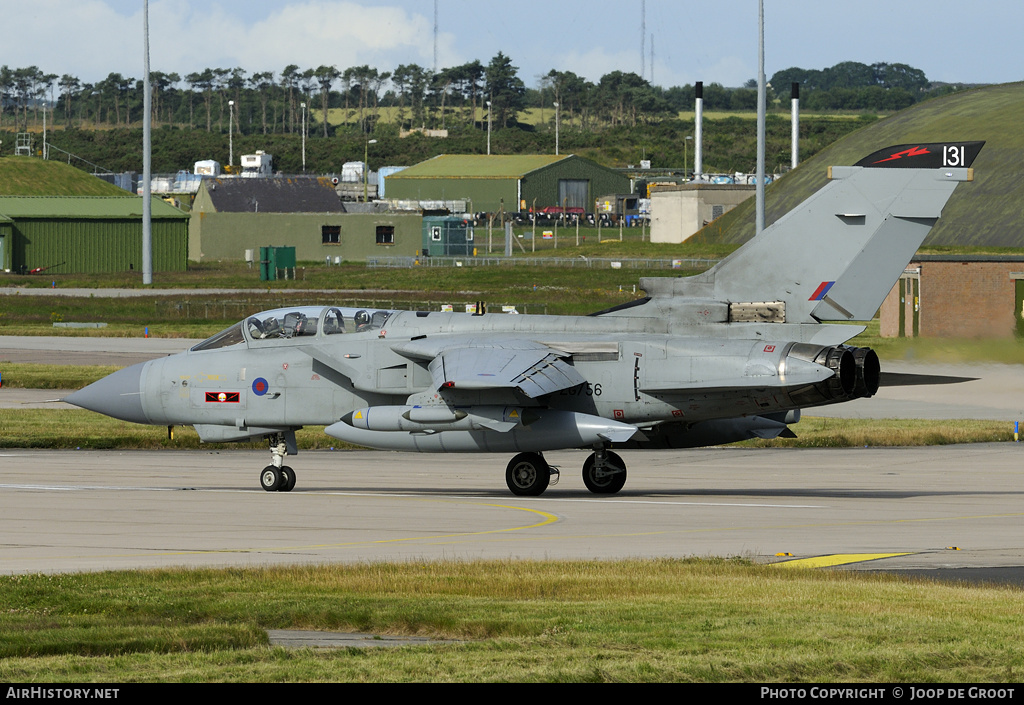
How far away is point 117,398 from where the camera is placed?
22.5 m

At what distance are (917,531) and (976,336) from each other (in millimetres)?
15570

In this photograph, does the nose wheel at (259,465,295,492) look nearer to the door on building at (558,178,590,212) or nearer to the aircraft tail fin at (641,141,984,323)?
the aircraft tail fin at (641,141,984,323)

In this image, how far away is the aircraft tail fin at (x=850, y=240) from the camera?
2062cm

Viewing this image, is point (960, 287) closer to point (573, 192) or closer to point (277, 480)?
point (277, 480)

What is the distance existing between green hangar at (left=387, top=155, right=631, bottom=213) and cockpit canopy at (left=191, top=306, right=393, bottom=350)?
128 meters

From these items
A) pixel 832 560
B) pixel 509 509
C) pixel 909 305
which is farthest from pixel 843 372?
pixel 909 305

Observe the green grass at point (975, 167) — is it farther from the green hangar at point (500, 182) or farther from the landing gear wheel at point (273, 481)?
the landing gear wheel at point (273, 481)

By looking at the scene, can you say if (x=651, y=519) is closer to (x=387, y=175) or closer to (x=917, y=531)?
(x=917, y=531)

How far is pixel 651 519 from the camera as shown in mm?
19156

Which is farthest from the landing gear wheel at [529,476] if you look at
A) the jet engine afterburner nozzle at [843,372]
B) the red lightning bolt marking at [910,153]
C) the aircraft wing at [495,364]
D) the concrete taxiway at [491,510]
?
the red lightning bolt marking at [910,153]

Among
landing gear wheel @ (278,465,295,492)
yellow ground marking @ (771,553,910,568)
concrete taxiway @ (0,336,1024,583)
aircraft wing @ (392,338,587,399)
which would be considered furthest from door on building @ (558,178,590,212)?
yellow ground marking @ (771,553,910,568)

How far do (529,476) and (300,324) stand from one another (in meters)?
4.91

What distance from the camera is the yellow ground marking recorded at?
1478 centimetres

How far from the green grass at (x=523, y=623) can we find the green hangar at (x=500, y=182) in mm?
137600
